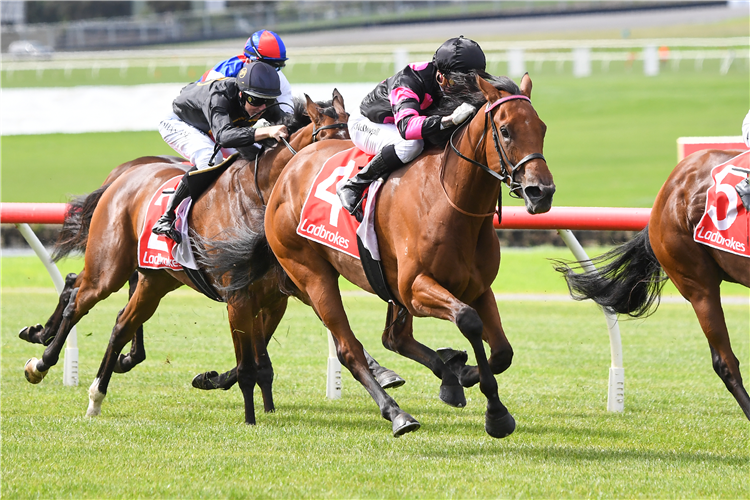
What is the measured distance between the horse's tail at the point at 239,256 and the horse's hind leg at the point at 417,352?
781 millimetres

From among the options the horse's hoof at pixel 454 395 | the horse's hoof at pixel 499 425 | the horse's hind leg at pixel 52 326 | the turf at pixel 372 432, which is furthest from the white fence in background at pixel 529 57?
the horse's hoof at pixel 499 425

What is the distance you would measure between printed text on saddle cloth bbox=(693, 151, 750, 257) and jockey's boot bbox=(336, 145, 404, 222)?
172 cm

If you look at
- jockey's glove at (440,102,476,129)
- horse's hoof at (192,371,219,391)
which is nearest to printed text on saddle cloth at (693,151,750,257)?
jockey's glove at (440,102,476,129)

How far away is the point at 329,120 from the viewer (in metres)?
5.61

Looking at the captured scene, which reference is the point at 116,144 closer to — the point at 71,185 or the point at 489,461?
the point at 71,185

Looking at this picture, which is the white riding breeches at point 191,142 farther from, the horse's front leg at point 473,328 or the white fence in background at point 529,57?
the white fence in background at point 529,57

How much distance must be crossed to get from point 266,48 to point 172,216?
1.16 m

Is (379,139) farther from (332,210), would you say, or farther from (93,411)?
(93,411)

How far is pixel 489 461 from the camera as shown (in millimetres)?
4266

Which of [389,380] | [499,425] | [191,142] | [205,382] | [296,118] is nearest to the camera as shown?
[499,425]

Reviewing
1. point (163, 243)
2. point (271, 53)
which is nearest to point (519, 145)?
point (271, 53)

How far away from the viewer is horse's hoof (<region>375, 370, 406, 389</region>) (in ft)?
17.4

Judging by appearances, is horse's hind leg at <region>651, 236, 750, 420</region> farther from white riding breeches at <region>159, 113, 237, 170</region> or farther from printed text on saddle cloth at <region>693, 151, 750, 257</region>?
white riding breeches at <region>159, 113, 237, 170</region>

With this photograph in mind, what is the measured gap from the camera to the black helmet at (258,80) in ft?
17.9
